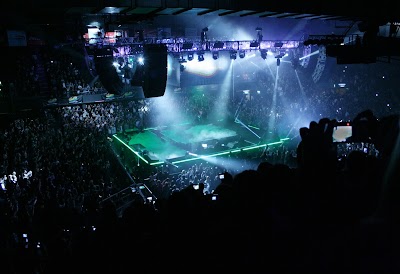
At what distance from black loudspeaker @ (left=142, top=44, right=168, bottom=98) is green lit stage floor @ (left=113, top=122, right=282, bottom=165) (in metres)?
3.72

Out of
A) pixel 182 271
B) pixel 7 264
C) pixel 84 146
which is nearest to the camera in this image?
pixel 182 271

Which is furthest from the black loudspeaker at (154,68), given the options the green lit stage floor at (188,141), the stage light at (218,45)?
the stage light at (218,45)

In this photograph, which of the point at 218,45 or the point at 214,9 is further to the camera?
the point at 218,45

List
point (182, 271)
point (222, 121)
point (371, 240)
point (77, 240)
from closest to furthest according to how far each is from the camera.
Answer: point (371, 240) → point (182, 271) → point (77, 240) → point (222, 121)

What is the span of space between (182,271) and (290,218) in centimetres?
79

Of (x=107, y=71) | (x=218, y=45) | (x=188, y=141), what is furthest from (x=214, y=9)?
(x=188, y=141)

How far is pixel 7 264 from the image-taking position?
11.1 feet

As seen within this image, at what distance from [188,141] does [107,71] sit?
6329 mm

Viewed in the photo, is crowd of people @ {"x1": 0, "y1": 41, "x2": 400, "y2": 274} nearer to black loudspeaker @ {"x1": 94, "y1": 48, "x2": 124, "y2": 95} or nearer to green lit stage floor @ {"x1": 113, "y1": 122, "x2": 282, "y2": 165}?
black loudspeaker @ {"x1": 94, "y1": 48, "x2": 124, "y2": 95}

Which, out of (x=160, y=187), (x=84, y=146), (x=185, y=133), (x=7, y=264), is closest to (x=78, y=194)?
(x=160, y=187)

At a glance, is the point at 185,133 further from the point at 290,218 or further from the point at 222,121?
the point at 290,218

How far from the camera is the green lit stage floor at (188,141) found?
12.9m

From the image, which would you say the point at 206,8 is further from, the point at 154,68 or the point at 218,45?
the point at 218,45

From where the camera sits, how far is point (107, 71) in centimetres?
883
